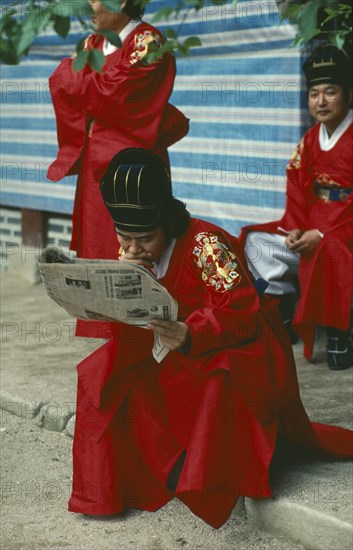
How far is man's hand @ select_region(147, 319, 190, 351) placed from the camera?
3305 millimetres

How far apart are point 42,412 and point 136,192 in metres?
1.86

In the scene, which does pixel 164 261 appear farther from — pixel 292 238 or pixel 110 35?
pixel 292 238

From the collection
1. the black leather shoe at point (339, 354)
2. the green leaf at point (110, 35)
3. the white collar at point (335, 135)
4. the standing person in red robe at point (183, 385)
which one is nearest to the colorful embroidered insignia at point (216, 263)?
the standing person in red robe at point (183, 385)

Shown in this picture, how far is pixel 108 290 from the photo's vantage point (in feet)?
10.4

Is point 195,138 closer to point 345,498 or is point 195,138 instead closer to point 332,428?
point 332,428

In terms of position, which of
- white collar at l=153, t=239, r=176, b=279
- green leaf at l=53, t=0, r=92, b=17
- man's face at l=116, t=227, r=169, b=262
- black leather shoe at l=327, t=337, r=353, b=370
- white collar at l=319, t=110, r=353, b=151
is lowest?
black leather shoe at l=327, t=337, r=353, b=370

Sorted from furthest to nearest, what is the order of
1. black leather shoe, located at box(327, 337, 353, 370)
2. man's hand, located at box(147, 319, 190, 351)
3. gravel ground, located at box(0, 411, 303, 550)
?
black leather shoe, located at box(327, 337, 353, 370) < gravel ground, located at box(0, 411, 303, 550) < man's hand, located at box(147, 319, 190, 351)

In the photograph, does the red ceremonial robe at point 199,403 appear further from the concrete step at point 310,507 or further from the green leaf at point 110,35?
the green leaf at point 110,35

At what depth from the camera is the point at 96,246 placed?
17.4 ft

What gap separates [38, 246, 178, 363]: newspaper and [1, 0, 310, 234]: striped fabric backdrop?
3.11m

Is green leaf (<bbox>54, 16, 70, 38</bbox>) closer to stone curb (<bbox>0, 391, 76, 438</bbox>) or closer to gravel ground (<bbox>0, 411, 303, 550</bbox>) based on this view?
gravel ground (<bbox>0, 411, 303, 550</bbox>)

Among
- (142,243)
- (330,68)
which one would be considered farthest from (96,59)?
(330,68)

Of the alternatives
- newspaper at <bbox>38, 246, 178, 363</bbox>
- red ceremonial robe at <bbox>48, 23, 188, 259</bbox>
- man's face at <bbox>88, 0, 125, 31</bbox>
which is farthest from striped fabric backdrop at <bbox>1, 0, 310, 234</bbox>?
newspaper at <bbox>38, 246, 178, 363</bbox>

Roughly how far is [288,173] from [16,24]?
12.6 ft
